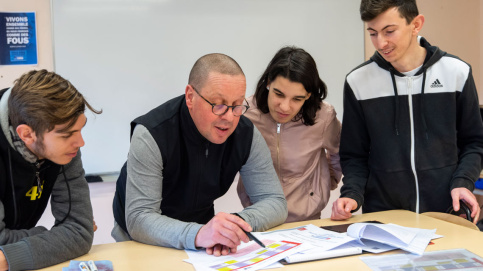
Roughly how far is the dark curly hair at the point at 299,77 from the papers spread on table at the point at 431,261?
Result: 895 millimetres

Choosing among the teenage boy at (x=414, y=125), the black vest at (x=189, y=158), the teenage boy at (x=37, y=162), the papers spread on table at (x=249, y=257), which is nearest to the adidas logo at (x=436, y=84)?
the teenage boy at (x=414, y=125)

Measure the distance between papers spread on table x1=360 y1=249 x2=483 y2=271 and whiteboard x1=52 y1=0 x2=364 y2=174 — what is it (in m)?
2.15

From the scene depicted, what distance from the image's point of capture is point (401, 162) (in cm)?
219

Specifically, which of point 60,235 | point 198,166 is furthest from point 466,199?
point 60,235

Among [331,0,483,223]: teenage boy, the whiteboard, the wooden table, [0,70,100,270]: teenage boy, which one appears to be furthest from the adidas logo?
the whiteboard

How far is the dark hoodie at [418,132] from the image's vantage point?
214 centimetres

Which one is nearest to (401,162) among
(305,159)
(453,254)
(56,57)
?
(305,159)

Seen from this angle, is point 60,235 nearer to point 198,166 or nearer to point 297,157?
point 198,166

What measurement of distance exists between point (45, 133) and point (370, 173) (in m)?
1.41

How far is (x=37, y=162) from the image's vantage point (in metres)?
1.57

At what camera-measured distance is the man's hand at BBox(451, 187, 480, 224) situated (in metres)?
1.95

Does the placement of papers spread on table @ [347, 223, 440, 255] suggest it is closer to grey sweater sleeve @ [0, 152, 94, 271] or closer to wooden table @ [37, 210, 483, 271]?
wooden table @ [37, 210, 483, 271]

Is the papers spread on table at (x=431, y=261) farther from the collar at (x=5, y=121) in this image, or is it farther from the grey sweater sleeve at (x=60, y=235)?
the collar at (x=5, y=121)

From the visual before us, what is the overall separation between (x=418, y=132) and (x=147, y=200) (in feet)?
3.87
